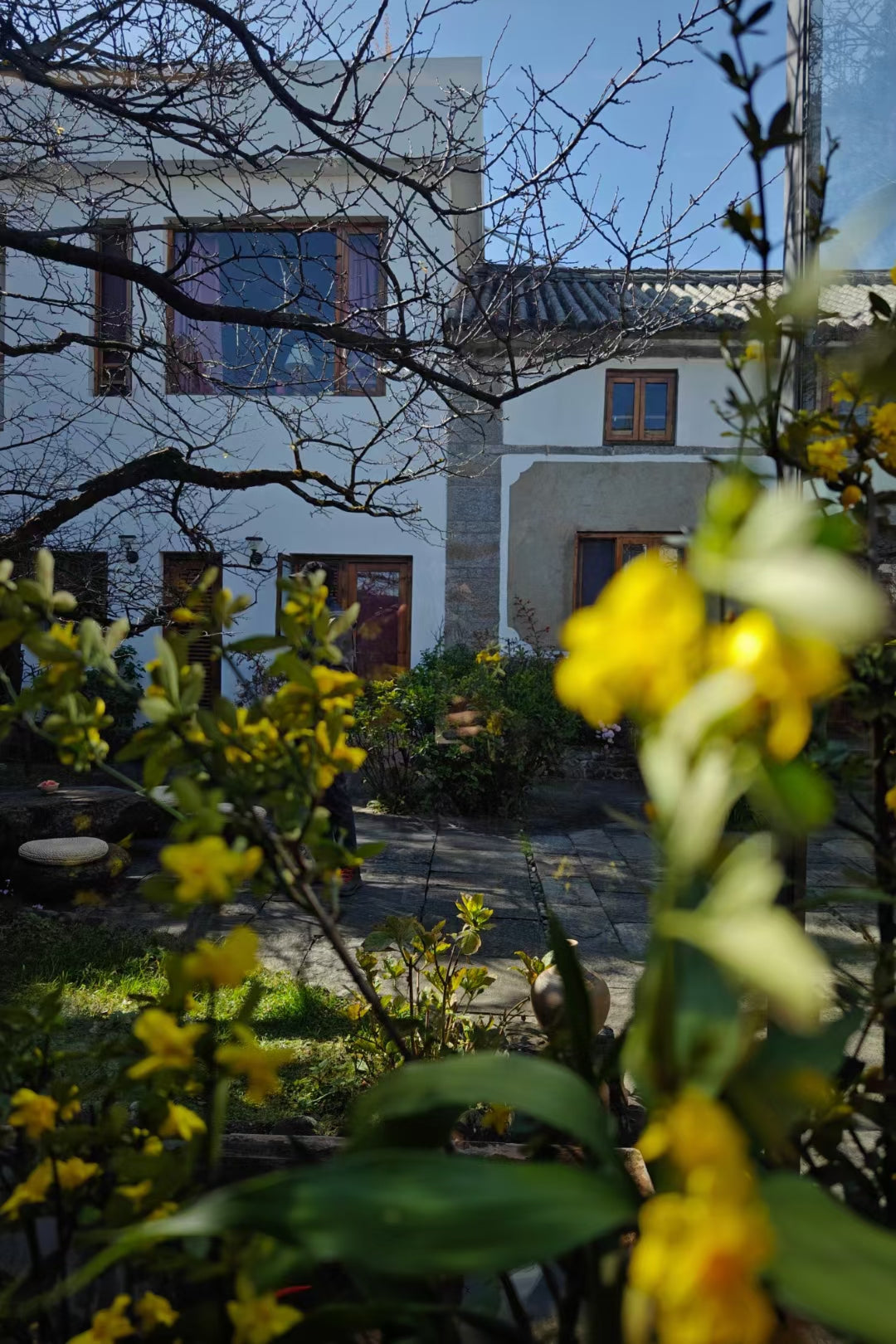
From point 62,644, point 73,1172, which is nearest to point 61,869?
point 73,1172

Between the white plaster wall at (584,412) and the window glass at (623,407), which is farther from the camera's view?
the window glass at (623,407)

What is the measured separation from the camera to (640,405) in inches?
345

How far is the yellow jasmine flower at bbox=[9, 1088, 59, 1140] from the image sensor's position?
665mm

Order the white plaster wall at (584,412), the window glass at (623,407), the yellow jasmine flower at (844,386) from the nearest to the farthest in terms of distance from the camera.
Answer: the yellow jasmine flower at (844,386)
the white plaster wall at (584,412)
the window glass at (623,407)

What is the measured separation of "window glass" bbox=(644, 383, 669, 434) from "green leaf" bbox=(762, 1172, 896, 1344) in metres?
8.94

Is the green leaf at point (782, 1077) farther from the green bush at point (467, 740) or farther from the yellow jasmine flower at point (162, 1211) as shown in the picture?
the green bush at point (467, 740)

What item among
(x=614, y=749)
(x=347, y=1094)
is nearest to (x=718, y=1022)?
(x=347, y=1094)

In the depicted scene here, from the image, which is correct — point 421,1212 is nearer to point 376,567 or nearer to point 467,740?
point 467,740

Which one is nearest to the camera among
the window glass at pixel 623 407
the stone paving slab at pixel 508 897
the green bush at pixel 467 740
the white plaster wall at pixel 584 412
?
the stone paving slab at pixel 508 897

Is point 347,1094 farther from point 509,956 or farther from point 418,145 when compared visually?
point 418,145

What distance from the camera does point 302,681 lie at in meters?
0.65

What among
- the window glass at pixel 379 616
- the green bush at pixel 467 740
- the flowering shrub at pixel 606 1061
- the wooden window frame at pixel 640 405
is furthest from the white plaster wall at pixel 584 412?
the flowering shrub at pixel 606 1061

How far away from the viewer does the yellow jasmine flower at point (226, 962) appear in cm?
53

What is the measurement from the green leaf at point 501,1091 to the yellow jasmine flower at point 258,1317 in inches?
6.4
